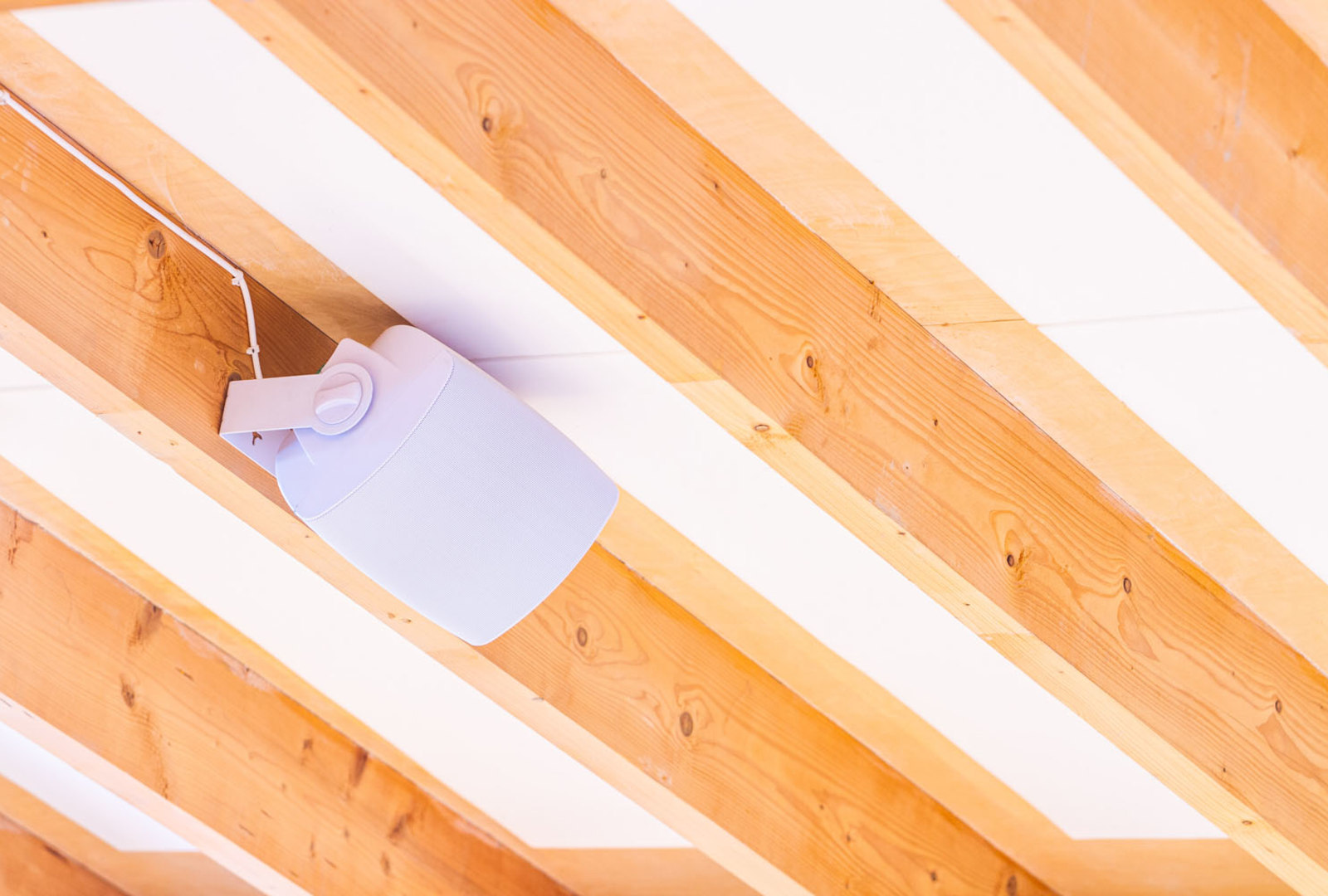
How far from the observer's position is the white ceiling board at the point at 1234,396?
1753 mm

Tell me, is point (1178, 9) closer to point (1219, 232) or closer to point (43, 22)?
point (1219, 232)

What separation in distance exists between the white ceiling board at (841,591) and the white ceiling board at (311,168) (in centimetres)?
9

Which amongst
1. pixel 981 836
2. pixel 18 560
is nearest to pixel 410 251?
pixel 18 560

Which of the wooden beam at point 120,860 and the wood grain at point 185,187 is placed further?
the wooden beam at point 120,860

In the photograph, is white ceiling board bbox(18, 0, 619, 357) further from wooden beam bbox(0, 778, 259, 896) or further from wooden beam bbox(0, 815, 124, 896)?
wooden beam bbox(0, 815, 124, 896)

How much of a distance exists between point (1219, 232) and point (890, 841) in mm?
1439

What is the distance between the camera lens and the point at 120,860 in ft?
11.9

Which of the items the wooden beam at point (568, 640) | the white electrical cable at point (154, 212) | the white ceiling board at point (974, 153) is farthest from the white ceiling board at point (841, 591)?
the white ceiling board at point (974, 153)

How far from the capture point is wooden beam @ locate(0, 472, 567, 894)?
8.21 ft

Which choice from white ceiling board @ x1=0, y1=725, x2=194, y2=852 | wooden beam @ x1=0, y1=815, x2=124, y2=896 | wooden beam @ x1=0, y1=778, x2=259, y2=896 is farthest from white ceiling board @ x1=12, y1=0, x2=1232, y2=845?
wooden beam @ x1=0, y1=815, x2=124, y2=896

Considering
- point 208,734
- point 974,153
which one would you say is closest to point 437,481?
point 974,153

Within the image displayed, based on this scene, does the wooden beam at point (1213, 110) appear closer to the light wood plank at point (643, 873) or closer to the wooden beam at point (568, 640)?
the wooden beam at point (568, 640)

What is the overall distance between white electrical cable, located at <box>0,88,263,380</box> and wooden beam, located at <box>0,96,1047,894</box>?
11mm

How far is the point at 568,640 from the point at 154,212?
2.28 ft
